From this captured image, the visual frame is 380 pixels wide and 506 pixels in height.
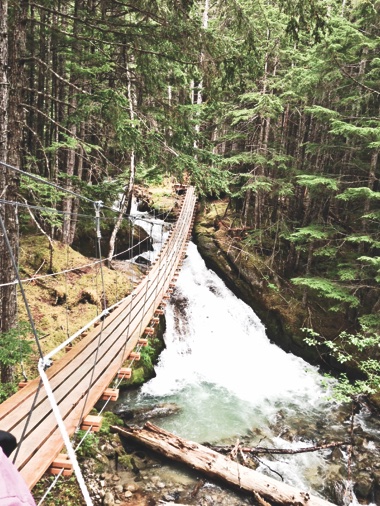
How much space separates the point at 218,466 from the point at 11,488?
479cm

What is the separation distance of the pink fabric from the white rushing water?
551cm

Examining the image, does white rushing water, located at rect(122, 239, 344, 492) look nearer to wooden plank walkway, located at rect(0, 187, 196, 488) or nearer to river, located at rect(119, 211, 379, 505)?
river, located at rect(119, 211, 379, 505)

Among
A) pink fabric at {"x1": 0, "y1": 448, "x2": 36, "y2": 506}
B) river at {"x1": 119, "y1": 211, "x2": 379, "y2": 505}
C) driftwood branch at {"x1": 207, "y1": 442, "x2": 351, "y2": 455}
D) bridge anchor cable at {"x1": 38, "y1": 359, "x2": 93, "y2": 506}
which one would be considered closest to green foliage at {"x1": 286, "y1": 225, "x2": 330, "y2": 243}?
river at {"x1": 119, "y1": 211, "x2": 379, "y2": 505}

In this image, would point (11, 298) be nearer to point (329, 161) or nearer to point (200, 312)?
point (200, 312)

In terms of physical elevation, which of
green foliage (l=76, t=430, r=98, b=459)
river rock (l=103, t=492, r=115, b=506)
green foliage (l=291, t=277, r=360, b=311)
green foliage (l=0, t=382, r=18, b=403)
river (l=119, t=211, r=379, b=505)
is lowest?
river (l=119, t=211, r=379, b=505)

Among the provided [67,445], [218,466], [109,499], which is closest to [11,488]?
[67,445]

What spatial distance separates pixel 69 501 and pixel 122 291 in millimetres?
4623

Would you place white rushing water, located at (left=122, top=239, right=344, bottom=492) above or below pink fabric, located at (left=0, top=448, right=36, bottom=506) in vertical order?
below

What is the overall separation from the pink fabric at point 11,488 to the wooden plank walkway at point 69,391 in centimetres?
101

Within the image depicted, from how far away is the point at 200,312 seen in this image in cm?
931

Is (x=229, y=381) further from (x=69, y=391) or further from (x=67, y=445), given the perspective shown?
(x=67, y=445)

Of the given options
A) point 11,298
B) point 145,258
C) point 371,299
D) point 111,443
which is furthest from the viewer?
point 145,258

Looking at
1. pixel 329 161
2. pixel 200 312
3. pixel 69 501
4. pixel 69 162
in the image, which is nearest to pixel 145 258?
pixel 200 312

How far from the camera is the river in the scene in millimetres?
5484
